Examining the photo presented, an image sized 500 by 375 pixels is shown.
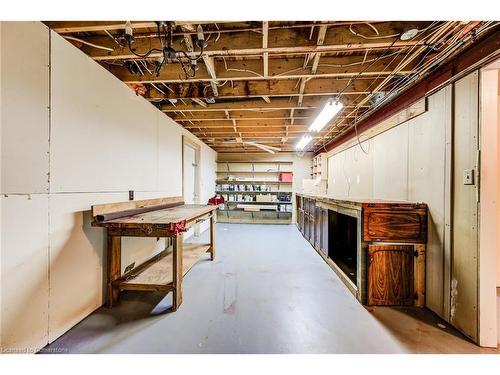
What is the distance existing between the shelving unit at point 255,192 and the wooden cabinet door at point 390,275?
5.29 m

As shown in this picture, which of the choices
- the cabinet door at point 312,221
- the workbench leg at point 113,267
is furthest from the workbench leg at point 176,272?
the cabinet door at point 312,221

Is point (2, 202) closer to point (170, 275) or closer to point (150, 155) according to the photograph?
point (170, 275)

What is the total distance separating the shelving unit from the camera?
768 cm

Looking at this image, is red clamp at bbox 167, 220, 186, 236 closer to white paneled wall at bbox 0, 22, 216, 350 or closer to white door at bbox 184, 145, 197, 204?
white paneled wall at bbox 0, 22, 216, 350

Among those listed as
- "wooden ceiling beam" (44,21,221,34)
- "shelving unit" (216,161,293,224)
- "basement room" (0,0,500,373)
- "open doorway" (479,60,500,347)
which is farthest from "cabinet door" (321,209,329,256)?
"shelving unit" (216,161,293,224)

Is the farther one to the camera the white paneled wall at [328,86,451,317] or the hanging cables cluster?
the white paneled wall at [328,86,451,317]

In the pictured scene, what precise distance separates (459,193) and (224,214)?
6741 millimetres

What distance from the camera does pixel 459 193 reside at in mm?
1916

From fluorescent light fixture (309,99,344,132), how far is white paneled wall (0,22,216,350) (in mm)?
2616

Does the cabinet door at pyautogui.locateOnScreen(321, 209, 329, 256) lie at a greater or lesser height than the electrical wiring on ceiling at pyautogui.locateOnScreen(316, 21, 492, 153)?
lesser

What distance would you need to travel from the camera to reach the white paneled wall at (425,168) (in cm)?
209

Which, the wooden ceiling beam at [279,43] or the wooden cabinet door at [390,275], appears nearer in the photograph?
the wooden ceiling beam at [279,43]

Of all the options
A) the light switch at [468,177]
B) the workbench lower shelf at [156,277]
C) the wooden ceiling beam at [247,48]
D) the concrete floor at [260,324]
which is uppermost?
the wooden ceiling beam at [247,48]

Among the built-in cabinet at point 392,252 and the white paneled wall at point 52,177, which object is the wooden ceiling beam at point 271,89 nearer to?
the white paneled wall at point 52,177
